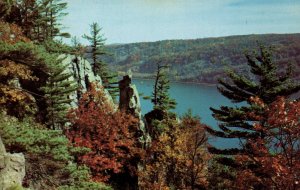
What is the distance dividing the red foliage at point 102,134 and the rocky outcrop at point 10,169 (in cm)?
1953

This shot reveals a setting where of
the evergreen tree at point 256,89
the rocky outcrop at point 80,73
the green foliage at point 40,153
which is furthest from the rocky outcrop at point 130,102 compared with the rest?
the green foliage at point 40,153

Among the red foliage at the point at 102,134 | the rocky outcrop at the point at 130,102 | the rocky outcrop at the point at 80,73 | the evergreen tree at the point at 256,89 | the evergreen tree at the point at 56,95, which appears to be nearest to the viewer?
the evergreen tree at the point at 256,89

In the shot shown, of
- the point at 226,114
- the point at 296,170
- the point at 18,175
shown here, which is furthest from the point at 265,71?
the point at 18,175

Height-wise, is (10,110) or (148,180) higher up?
(10,110)

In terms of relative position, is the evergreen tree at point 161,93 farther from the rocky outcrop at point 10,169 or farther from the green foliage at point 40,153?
the rocky outcrop at point 10,169

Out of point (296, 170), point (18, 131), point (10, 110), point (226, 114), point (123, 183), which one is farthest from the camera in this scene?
point (123, 183)

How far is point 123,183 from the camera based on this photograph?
4066cm

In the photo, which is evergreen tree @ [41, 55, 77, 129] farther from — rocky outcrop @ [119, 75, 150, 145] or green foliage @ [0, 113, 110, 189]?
green foliage @ [0, 113, 110, 189]

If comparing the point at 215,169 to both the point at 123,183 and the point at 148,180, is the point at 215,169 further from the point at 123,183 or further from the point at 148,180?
the point at 123,183

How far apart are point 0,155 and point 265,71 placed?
2251cm

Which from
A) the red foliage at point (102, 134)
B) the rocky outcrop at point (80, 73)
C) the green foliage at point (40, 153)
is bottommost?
the red foliage at point (102, 134)

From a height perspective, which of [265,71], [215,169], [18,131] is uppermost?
[265,71]

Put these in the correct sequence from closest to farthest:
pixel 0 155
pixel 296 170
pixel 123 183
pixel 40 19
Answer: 1. pixel 0 155
2. pixel 296 170
3. pixel 40 19
4. pixel 123 183

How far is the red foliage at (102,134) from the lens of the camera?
3484 cm
